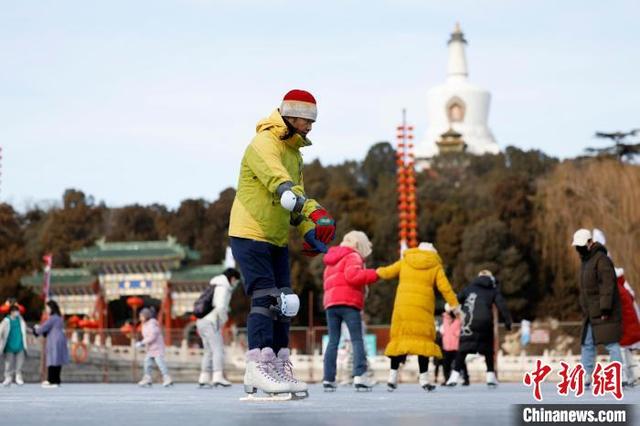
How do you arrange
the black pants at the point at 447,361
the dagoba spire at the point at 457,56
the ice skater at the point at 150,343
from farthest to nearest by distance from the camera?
the dagoba spire at the point at 457,56 < the black pants at the point at 447,361 < the ice skater at the point at 150,343

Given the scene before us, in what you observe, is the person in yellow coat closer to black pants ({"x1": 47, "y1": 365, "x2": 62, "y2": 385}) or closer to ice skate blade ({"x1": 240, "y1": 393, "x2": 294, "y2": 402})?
ice skate blade ({"x1": 240, "y1": 393, "x2": 294, "y2": 402})

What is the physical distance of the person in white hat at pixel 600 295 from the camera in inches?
446

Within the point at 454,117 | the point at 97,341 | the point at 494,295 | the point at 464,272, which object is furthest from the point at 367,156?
the point at 494,295

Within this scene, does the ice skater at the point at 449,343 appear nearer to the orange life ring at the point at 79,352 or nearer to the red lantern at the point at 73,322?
the orange life ring at the point at 79,352

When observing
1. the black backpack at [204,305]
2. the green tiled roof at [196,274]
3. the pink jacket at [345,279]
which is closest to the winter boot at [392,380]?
the pink jacket at [345,279]

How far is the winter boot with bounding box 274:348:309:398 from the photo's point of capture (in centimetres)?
796

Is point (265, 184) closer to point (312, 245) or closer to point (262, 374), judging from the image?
point (312, 245)

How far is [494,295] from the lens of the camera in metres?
14.1

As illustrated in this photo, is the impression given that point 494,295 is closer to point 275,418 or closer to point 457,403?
point 457,403

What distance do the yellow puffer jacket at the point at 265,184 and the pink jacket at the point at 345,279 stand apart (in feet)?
11.4

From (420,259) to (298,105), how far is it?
396cm

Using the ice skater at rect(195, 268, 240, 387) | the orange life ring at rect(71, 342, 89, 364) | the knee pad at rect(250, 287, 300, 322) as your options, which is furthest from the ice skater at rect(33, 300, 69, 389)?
the orange life ring at rect(71, 342, 89, 364)

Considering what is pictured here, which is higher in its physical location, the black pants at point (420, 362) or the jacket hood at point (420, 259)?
the jacket hood at point (420, 259)

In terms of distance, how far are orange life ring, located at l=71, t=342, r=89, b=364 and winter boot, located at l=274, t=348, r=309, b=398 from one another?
26.4 meters
